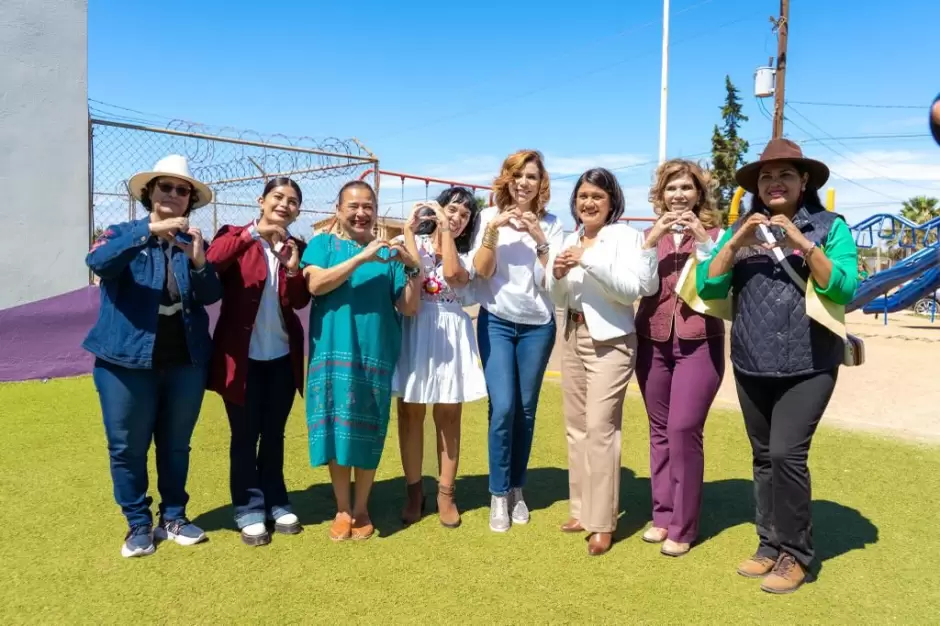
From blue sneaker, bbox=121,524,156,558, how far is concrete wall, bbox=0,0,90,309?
5.33 m

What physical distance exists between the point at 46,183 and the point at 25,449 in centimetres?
363

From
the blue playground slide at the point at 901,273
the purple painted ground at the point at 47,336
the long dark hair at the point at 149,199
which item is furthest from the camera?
the blue playground slide at the point at 901,273

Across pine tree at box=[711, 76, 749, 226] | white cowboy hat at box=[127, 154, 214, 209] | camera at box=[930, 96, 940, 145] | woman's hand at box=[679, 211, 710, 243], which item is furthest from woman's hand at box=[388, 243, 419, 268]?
pine tree at box=[711, 76, 749, 226]

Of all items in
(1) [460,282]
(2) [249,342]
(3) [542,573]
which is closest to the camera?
(3) [542,573]

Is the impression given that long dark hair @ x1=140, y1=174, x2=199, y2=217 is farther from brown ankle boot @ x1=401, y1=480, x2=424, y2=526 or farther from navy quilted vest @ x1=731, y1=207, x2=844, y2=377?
navy quilted vest @ x1=731, y1=207, x2=844, y2=377

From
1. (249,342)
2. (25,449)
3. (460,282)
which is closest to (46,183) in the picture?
(25,449)

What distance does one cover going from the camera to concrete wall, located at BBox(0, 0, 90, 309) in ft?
24.7

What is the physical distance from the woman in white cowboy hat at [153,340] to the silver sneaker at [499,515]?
162cm

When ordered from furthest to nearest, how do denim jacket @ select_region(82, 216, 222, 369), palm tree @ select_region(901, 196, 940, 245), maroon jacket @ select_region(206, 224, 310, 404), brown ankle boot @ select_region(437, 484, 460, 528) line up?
palm tree @ select_region(901, 196, 940, 245) → brown ankle boot @ select_region(437, 484, 460, 528) → maroon jacket @ select_region(206, 224, 310, 404) → denim jacket @ select_region(82, 216, 222, 369)

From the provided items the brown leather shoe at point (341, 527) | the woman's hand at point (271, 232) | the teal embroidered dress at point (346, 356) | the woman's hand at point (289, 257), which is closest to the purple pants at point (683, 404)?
the teal embroidered dress at point (346, 356)

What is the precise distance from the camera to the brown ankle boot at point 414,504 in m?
4.26

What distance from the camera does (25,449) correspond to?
5383mm

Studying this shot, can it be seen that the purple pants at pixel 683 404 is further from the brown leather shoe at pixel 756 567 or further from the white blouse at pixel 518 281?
the white blouse at pixel 518 281

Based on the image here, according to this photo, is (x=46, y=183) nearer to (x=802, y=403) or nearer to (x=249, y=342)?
(x=249, y=342)
